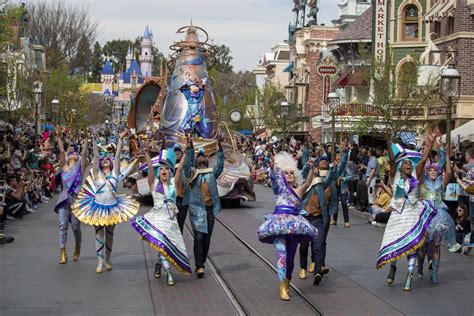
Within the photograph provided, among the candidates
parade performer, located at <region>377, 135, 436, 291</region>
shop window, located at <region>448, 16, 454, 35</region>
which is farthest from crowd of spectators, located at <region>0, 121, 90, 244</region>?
shop window, located at <region>448, 16, 454, 35</region>

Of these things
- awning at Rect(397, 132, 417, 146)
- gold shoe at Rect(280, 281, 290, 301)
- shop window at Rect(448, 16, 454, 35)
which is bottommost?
gold shoe at Rect(280, 281, 290, 301)

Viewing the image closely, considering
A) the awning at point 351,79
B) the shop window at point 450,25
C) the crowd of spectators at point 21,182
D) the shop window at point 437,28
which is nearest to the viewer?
the crowd of spectators at point 21,182

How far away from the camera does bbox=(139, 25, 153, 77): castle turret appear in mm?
166875

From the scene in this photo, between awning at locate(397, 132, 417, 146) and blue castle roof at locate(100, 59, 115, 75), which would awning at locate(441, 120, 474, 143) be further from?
blue castle roof at locate(100, 59, 115, 75)

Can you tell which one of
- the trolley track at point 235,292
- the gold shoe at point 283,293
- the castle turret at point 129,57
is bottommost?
the trolley track at point 235,292

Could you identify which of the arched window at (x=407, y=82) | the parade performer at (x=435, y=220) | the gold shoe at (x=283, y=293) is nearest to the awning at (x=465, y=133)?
the arched window at (x=407, y=82)

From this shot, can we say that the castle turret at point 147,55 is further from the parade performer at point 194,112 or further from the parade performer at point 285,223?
the parade performer at point 285,223

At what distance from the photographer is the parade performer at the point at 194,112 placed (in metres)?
26.9

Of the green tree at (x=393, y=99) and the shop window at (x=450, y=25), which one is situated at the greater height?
the shop window at (x=450, y=25)

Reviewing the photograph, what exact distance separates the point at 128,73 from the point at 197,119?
482 feet

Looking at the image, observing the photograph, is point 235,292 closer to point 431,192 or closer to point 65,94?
point 431,192

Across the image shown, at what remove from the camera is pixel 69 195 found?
1388 cm

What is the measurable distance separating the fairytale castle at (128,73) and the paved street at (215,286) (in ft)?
491

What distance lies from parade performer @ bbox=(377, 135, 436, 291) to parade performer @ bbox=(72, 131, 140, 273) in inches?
135
